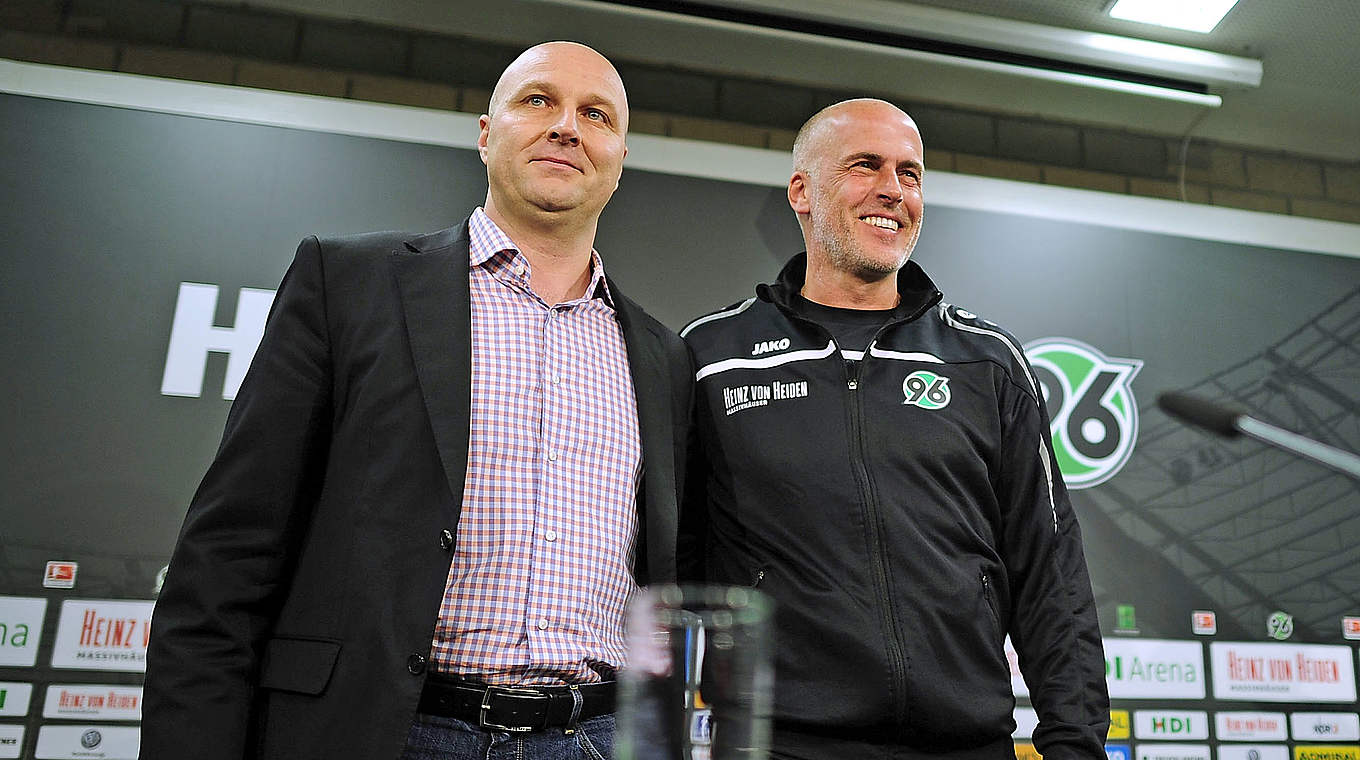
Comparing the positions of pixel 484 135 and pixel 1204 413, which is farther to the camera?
pixel 484 135

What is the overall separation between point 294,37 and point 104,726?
1921mm

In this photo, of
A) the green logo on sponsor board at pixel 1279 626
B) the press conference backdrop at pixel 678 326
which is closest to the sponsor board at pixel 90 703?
the press conference backdrop at pixel 678 326

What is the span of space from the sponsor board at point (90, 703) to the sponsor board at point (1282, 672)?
2641 millimetres

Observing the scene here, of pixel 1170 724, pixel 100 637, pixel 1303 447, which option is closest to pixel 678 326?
pixel 100 637

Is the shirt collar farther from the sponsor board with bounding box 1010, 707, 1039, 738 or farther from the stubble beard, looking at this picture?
→ the sponsor board with bounding box 1010, 707, 1039, 738

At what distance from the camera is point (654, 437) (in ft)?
4.85

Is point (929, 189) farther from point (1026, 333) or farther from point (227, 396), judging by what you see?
point (227, 396)

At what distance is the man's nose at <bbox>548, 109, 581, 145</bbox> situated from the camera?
154 centimetres

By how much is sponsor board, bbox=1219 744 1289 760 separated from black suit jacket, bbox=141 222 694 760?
6.79ft

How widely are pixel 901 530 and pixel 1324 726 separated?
6.49 feet

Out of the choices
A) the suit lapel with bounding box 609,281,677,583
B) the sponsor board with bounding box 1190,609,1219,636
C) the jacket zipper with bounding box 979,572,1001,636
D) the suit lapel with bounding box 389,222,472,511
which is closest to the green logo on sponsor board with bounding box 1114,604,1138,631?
the sponsor board with bounding box 1190,609,1219,636

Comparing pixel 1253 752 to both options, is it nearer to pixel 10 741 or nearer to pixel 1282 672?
pixel 1282 672

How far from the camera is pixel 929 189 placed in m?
2.95

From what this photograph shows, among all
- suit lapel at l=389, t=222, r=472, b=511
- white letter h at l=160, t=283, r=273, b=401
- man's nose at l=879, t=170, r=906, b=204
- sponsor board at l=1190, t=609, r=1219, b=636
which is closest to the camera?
suit lapel at l=389, t=222, r=472, b=511
